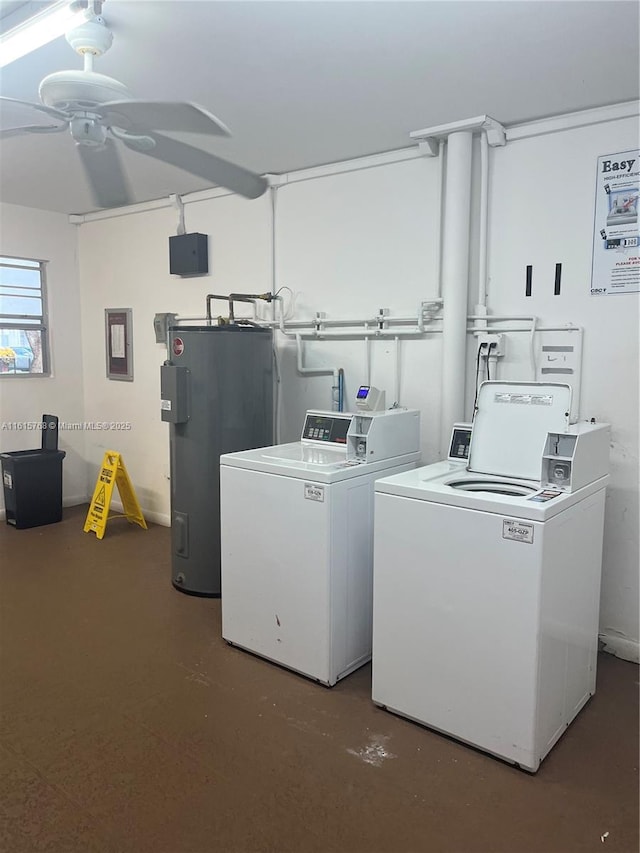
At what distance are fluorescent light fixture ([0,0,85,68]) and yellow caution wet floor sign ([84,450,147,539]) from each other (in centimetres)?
305

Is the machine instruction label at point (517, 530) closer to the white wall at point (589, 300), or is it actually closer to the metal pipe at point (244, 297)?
the white wall at point (589, 300)

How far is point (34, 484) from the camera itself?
16.5 feet

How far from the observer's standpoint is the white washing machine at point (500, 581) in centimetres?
215

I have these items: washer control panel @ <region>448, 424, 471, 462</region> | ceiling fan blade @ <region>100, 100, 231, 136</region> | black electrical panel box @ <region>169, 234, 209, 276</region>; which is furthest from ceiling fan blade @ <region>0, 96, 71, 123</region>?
black electrical panel box @ <region>169, 234, 209, 276</region>

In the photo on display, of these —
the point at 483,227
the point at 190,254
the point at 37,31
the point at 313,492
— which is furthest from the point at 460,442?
the point at 190,254

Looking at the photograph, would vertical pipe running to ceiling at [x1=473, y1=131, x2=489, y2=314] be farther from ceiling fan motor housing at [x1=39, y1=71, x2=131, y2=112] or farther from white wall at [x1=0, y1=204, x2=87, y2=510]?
white wall at [x1=0, y1=204, x2=87, y2=510]

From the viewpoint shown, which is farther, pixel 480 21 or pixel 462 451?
pixel 462 451

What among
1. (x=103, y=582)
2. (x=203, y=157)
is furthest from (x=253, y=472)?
(x=103, y=582)

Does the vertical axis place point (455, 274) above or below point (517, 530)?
above

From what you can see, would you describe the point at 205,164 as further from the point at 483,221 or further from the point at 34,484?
the point at 34,484

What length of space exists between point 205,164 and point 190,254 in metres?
2.37

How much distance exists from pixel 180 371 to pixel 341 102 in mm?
1637

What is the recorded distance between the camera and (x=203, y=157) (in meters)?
2.24

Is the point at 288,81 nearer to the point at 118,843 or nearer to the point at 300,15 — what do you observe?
the point at 300,15
